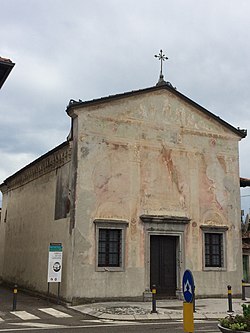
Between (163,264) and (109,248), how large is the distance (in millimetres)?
2510

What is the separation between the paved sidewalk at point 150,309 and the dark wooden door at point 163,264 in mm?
740

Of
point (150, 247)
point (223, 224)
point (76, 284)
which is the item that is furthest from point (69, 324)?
point (223, 224)

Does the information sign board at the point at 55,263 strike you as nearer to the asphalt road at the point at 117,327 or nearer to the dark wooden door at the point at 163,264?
the asphalt road at the point at 117,327

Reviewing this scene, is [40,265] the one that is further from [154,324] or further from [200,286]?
[154,324]

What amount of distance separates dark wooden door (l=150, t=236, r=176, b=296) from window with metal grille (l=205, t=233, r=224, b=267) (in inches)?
63.2

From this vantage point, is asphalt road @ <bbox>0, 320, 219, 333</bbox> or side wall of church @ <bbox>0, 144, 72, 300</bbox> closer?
asphalt road @ <bbox>0, 320, 219, 333</bbox>

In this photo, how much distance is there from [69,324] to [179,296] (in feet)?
21.7

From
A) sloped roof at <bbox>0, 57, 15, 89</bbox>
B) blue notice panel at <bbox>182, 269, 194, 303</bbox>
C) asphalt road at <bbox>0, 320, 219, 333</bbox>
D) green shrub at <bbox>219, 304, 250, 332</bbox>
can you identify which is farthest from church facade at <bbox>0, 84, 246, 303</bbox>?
blue notice panel at <bbox>182, 269, 194, 303</bbox>

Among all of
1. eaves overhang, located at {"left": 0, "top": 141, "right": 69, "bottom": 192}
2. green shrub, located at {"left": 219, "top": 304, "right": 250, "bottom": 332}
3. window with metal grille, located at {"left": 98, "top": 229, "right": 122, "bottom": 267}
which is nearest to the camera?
green shrub, located at {"left": 219, "top": 304, "right": 250, "bottom": 332}

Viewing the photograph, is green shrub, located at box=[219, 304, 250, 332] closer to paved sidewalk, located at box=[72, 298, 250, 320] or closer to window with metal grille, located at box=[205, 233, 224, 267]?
paved sidewalk, located at box=[72, 298, 250, 320]

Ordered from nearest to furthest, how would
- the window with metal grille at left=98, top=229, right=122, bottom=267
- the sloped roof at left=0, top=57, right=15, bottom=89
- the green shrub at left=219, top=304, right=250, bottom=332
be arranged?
the green shrub at left=219, top=304, right=250, bottom=332, the sloped roof at left=0, top=57, right=15, bottom=89, the window with metal grille at left=98, top=229, right=122, bottom=267

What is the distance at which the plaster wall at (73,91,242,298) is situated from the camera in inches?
680

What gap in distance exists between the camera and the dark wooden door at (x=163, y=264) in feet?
59.6

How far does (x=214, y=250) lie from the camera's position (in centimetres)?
1950
